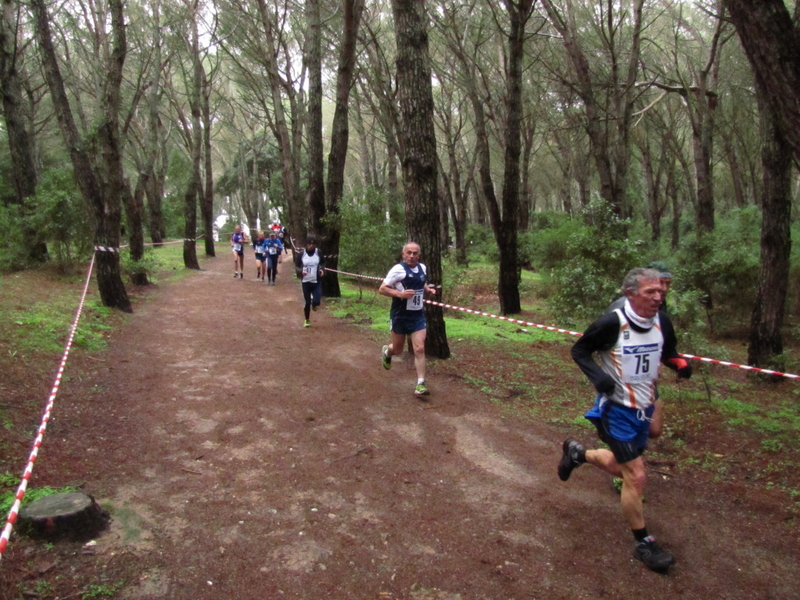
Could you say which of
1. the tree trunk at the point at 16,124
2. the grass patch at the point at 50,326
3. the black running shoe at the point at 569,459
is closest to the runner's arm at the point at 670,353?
A: the black running shoe at the point at 569,459

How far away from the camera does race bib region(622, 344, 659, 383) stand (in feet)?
12.7

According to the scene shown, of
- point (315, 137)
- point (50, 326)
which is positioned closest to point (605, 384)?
point (50, 326)

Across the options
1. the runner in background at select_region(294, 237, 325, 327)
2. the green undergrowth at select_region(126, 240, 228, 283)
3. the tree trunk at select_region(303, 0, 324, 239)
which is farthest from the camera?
the green undergrowth at select_region(126, 240, 228, 283)

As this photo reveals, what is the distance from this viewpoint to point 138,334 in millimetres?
10273

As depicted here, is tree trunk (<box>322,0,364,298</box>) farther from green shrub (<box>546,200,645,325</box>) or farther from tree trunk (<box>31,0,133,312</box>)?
green shrub (<box>546,200,645,325</box>)

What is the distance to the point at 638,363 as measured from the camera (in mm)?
3887

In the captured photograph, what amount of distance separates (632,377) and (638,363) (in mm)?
100

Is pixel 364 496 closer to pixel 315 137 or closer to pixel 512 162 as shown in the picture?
pixel 512 162

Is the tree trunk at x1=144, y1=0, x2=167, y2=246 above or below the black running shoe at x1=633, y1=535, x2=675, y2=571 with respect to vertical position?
above

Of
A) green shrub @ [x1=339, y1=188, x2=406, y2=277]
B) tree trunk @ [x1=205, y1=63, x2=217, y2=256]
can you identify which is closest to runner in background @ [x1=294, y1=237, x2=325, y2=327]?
green shrub @ [x1=339, y1=188, x2=406, y2=277]

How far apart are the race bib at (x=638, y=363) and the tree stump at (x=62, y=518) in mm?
3583

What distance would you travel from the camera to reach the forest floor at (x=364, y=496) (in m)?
3.61

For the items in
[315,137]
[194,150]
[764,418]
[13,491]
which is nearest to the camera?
[13,491]

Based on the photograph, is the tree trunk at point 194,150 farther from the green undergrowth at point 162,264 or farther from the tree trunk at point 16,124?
the tree trunk at point 16,124
